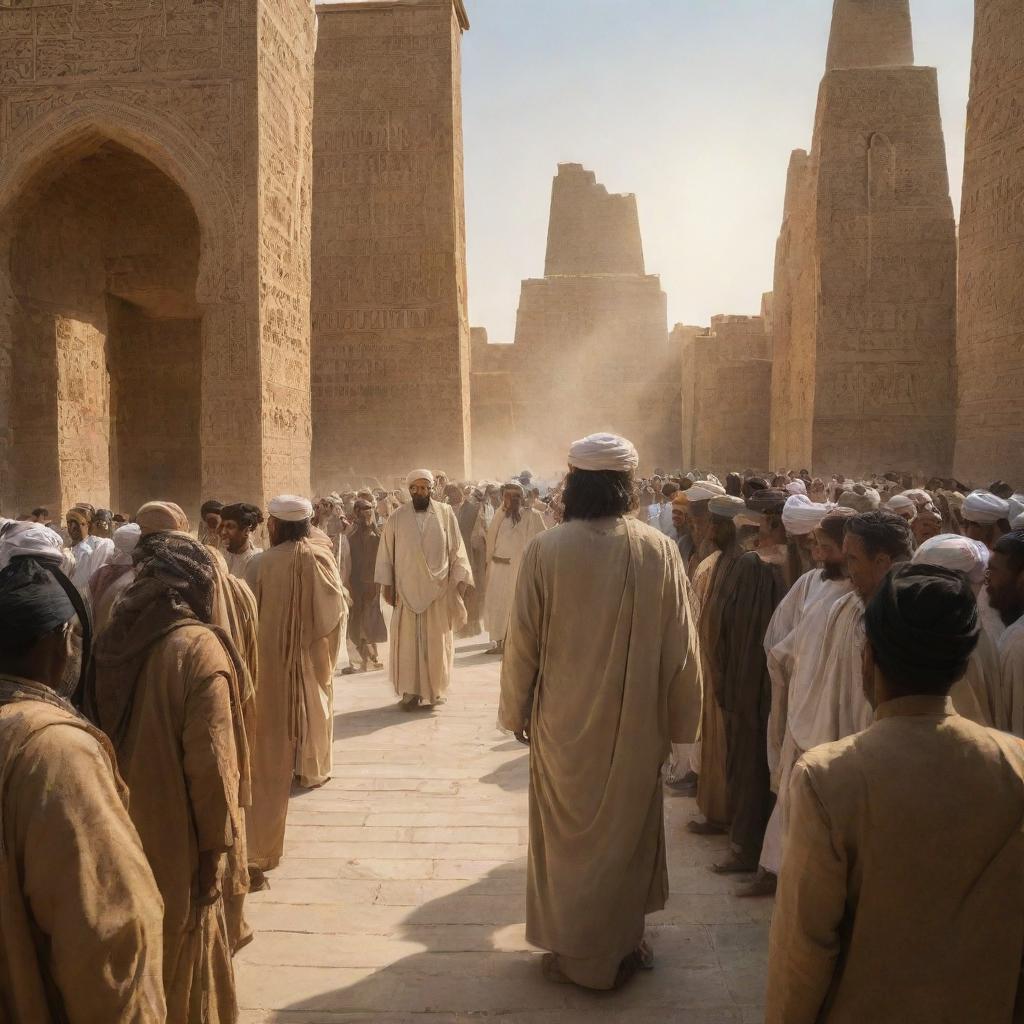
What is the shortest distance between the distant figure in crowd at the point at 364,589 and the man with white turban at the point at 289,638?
3769 mm

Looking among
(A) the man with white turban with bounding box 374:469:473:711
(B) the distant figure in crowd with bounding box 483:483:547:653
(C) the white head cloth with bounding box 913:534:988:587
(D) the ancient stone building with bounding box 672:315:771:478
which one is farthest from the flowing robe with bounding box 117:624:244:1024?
(D) the ancient stone building with bounding box 672:315:771:478

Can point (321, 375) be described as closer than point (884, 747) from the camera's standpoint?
No

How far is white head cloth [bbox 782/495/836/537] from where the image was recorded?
3855 mm

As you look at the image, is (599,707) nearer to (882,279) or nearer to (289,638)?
(289,638)

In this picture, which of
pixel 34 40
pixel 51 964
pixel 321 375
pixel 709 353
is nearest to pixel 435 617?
pixel 51 964

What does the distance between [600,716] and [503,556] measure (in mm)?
5864

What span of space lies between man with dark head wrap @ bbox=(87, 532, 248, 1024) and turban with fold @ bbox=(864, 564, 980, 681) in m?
1.54

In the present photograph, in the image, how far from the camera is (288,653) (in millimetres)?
4375

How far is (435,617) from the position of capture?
22.5 ft

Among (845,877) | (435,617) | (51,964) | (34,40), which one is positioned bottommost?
(435,617)

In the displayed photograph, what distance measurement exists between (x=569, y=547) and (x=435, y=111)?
1578 cm

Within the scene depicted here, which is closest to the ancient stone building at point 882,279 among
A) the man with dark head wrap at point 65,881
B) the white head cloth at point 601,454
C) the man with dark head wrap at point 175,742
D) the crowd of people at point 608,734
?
the crowd of people at point 608,734

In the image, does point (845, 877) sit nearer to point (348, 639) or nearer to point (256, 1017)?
point (256, 1017)

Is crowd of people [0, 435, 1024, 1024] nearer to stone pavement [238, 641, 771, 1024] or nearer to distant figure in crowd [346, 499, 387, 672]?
stone pavement [238, 641, 771, 1024]
